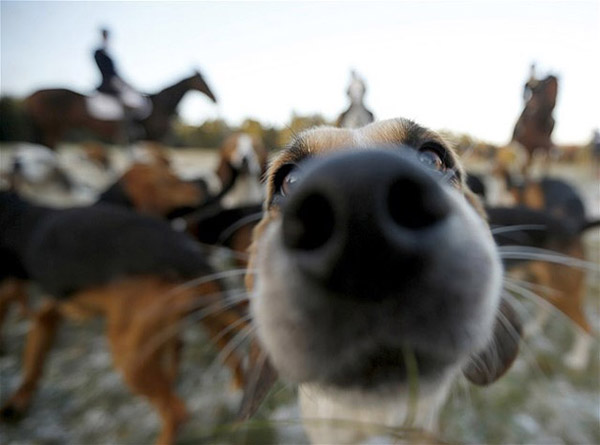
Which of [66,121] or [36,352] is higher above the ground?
[66,121]

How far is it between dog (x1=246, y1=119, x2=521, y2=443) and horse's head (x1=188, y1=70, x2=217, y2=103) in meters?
0.64

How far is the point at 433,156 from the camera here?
897mm

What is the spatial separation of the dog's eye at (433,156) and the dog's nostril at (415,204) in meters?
0.35

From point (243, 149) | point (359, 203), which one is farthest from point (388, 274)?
point (243, 149)

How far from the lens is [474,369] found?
883 millimetres

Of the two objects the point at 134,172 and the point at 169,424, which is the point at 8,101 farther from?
the point at 169,424

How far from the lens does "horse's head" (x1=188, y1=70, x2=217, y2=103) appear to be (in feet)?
3.65

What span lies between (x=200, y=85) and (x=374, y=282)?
1036 mm

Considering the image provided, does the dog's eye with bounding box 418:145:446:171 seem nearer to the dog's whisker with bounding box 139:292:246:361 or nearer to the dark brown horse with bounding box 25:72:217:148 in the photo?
the dog's whisker with bounding box 139:292:246:361

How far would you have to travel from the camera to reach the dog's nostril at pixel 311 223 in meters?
0.48

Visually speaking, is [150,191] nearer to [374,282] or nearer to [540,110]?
[540,110]

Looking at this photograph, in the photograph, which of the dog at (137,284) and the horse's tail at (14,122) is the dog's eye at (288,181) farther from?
the horse's tail at (14,122)

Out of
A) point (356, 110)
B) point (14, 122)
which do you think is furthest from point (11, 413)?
point (356, 110)

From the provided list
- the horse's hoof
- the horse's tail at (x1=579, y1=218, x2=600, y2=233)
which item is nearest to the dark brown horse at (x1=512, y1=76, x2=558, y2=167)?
the horse's tail at (x1=579, y1=218, x2=600, y2=233)
